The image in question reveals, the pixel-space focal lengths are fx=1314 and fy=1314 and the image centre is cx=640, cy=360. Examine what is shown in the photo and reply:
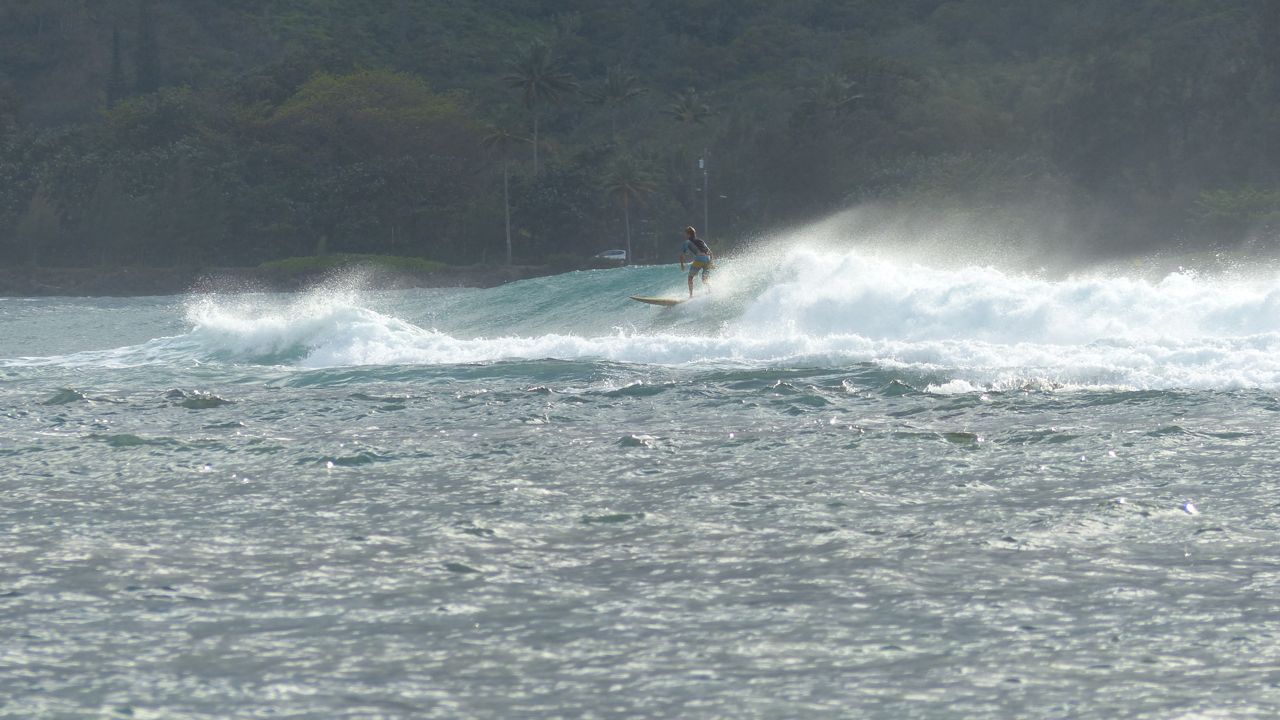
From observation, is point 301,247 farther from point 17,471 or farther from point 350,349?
point 17,471

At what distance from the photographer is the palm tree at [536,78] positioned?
106 metres

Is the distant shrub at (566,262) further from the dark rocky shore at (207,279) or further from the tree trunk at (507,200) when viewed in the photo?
the tree trunk at (507,200)

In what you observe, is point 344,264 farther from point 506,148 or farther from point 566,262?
point 566,262

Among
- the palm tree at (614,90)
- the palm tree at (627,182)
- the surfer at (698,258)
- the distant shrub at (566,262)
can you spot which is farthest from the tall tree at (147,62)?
the surfer at (698,258)

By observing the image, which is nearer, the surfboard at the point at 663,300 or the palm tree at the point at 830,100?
the surfboard at the point at 663,300

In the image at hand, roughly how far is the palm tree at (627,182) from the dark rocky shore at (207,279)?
7.20m

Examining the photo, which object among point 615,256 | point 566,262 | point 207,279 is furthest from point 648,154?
point 207,279

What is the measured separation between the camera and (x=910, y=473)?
12.2 metres

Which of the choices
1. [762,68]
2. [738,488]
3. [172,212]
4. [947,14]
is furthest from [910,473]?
[947,14]

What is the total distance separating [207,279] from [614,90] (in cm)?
3964

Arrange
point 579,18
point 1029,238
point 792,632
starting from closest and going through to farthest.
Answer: point 792,632 → point 1029,238 → point 579,18

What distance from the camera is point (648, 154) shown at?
10125cm

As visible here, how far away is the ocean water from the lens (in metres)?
7.01

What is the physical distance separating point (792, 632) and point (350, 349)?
18.4m
